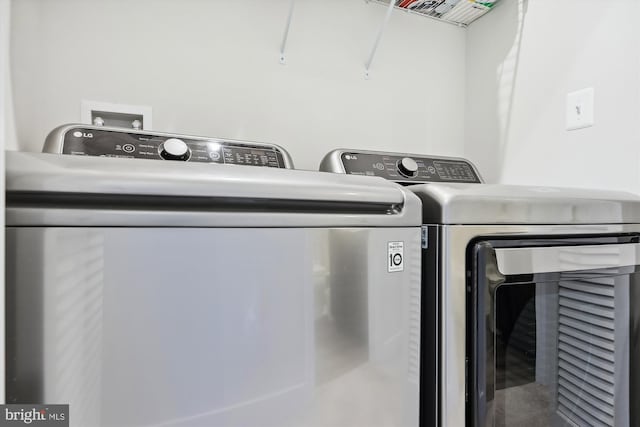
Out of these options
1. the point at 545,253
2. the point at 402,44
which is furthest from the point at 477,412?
the point at 402,44

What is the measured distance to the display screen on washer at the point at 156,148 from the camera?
86 centimetres

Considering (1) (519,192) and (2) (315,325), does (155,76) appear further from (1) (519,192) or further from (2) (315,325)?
(1) (519,192)

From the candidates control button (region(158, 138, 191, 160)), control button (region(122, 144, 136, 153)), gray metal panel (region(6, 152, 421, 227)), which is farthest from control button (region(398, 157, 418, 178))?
control button (region(122, 144, 136, 153))

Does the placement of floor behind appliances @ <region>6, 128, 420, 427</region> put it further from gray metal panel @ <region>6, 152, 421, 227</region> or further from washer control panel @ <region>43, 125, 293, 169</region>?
washer control panel @ <region>43, 125, 293, 169</region>

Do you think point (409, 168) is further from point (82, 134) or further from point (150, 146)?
point (82, 134)

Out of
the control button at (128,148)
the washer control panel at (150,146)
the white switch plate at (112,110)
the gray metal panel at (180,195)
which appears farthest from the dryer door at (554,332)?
the white switch plate at (112,110)

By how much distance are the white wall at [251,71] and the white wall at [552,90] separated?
0.48ft

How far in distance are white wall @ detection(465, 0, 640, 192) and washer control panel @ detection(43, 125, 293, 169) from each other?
920 mm

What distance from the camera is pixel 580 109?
46.6 inches

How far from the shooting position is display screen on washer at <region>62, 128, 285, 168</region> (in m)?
0.86

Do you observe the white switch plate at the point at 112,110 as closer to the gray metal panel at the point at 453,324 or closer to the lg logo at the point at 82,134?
the lg logo at the point at 82,134

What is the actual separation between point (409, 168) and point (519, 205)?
444mm

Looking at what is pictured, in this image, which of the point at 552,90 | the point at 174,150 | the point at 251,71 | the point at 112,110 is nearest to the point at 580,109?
the point at 552,90

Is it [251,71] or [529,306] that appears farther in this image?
[251,71]
